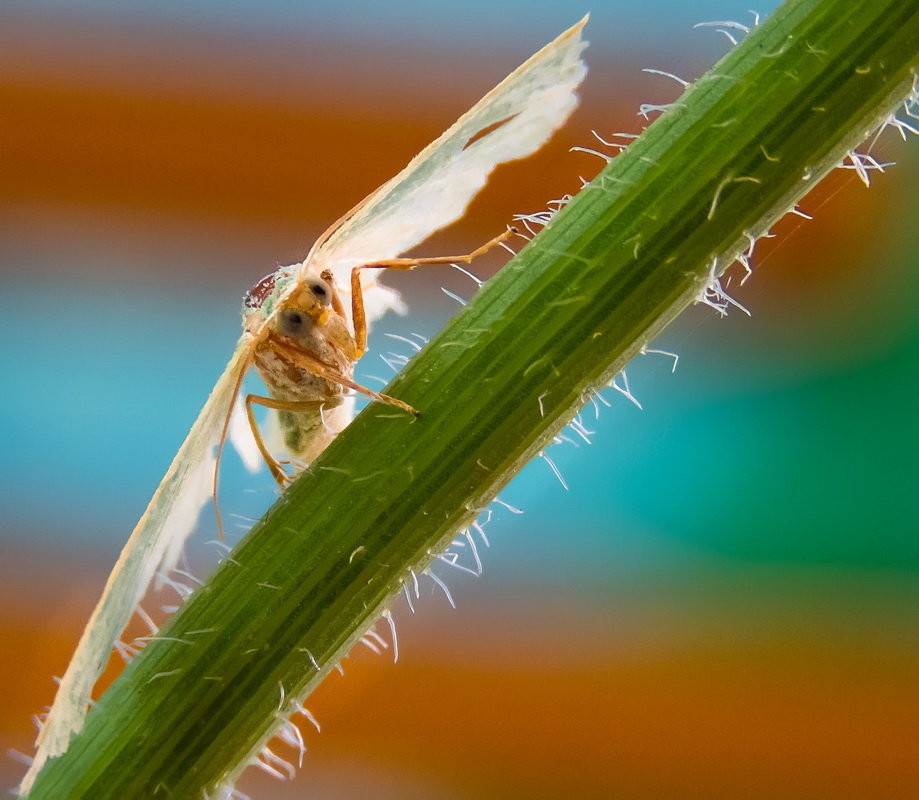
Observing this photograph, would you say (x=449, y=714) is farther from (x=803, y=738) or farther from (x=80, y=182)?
(x=80, y=182)

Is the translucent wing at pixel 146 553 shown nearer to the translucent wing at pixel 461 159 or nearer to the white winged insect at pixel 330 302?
the white winged insect at pixel 330 302

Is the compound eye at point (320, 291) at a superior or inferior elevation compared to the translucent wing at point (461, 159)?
inferior

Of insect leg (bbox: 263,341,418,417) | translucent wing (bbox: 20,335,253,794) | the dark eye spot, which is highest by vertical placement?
the dark eye spot

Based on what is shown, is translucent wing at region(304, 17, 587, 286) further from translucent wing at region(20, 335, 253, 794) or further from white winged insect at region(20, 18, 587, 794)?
translucent wing at region(20, 335, 253, 794)

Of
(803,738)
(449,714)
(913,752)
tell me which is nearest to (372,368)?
(449,714)

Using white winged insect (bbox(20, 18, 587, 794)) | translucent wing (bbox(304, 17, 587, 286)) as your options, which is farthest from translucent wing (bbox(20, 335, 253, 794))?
translucent wing (bbox(304, 17, 587, 286))

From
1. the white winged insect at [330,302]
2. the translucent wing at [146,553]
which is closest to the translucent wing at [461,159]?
the white winged insect at [330,302]
